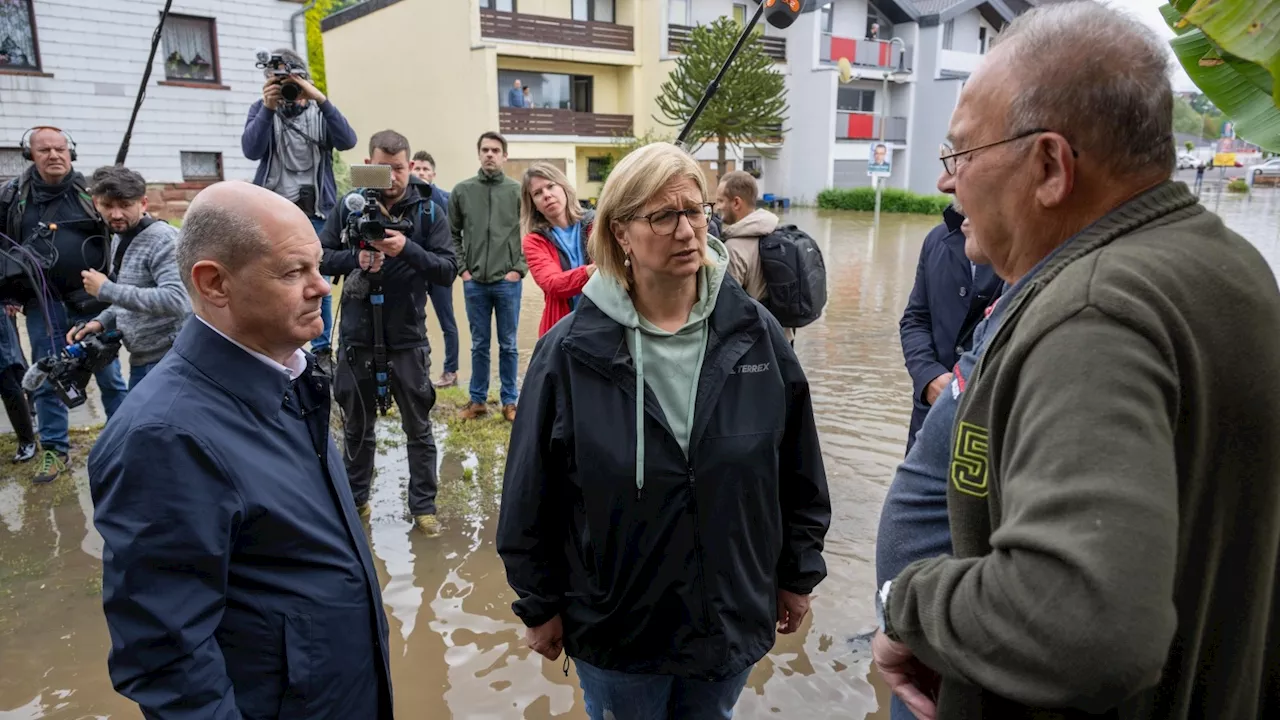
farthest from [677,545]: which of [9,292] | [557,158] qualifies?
[557,158]

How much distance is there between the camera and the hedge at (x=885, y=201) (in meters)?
27.5

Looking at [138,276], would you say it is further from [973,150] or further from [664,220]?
[973,150]

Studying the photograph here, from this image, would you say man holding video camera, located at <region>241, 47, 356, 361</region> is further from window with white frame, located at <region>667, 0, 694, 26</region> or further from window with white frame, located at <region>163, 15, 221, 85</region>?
window with white frame, located at <region>667, 0, 694, 26</region>

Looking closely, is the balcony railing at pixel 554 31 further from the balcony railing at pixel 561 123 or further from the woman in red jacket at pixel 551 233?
the woman in red jacket at pixel 551 233

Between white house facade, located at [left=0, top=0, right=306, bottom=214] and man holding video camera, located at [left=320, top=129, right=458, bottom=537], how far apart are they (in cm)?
1400

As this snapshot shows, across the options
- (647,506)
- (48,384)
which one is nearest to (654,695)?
(647,506)

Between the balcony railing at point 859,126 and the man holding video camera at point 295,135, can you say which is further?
the balcony railing at point 859,126

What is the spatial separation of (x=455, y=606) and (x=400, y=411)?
1.23 m

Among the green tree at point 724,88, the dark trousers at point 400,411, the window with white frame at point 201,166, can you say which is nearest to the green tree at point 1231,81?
the dark trousers at point 400,411

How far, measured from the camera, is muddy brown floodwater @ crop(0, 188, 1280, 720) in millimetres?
3174

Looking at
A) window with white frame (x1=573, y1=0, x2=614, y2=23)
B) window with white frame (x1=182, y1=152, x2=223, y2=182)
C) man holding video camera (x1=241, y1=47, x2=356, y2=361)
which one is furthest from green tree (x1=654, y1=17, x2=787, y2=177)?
man holding video camera (x1=241, y1=47, x2=356, y2=361)

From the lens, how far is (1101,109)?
1.09 meters

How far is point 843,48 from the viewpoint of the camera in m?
32.1

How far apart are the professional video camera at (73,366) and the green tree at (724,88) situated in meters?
21.2
